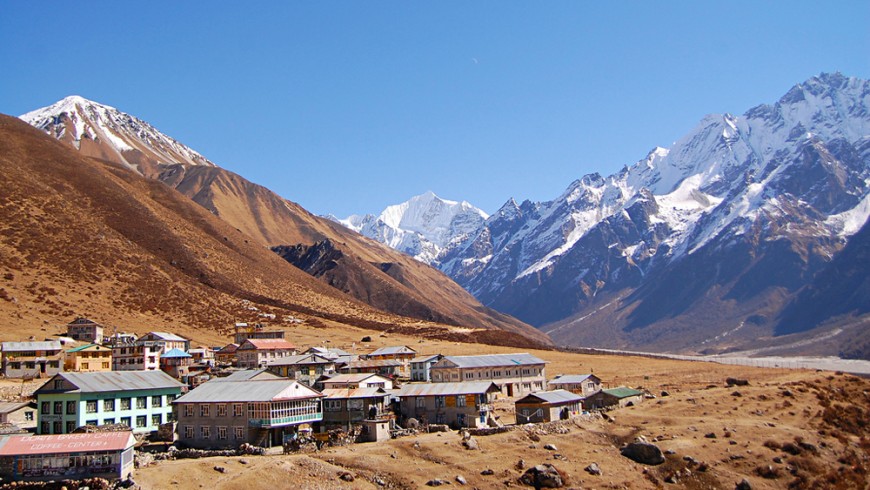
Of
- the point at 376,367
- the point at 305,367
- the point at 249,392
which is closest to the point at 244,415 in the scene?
the point at 249,392

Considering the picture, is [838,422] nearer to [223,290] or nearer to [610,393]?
[610,393]

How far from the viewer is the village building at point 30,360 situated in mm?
92750

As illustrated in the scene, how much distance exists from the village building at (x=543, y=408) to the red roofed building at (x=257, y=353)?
44763 millimetres

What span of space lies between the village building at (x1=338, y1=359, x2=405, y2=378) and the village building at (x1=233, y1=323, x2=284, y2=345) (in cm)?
2483

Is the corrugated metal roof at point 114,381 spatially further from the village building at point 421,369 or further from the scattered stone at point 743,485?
the scattered stone at point 743,485

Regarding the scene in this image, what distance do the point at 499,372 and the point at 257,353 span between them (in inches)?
1274

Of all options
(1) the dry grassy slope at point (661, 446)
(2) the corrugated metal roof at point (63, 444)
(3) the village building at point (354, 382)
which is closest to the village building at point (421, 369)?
(1) the dry grassy slope at point (661, 446)

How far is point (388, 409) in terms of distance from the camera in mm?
71188

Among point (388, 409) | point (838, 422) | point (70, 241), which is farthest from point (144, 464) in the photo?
point (70, 241)

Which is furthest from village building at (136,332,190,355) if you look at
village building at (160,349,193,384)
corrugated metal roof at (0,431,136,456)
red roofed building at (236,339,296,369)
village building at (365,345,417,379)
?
corrugated metal roof at (0,431,136,456)

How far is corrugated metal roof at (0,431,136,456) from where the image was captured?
4744 centimetres

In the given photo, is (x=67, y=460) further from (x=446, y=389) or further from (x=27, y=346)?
(x=27, y=346)

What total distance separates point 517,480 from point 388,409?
1995 cm

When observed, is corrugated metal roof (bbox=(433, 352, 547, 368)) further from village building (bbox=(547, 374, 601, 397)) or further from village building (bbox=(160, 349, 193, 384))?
village building (bbox=(160, 349, 193, 384))
